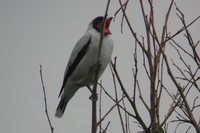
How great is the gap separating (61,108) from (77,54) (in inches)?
37.7

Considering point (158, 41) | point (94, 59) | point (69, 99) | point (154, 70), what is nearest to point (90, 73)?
point (94, 59)

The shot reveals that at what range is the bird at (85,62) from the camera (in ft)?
18.7

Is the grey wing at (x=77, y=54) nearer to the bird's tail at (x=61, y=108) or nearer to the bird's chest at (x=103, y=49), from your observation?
the bird's chest at (x=103, y=49)

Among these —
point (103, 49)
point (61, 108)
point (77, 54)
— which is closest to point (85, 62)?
point (77, 54)

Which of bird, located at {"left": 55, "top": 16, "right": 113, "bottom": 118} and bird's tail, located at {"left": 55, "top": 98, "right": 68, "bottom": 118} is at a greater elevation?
bird, located at {"left": 55, "top": 16, "right": 113, "bottom": 118}

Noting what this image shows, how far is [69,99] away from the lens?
21.1 feet

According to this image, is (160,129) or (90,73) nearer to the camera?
(160,129)

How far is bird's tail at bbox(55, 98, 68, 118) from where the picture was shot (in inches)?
247

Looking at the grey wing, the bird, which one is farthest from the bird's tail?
the grey wing

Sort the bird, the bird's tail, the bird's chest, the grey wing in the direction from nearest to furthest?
1. the bird's chest
2. the bird
3. the grey wing
4. the bird's tail

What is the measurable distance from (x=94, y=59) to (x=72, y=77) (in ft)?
1.79

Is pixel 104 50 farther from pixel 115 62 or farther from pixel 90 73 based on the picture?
pixel 115 62

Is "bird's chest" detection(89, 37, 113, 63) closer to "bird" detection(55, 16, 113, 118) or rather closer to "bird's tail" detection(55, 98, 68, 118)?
"bird" detection(55, 16, 113, 118)

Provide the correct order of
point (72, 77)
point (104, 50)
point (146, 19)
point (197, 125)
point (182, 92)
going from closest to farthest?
1. point (197, 125)
2. point (182, 92)
3. point (146, 19)
4. point (104, 50)
5. point (72, 77)
